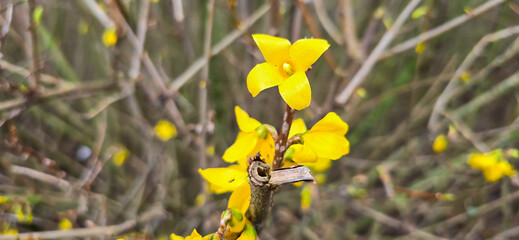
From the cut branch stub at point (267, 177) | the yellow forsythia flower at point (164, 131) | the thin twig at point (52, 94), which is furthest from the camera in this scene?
the yellow forsythia flower at point (164, 131)

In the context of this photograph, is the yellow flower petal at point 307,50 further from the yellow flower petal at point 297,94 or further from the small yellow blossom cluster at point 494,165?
the small yellow blossom cluster at point 494,165

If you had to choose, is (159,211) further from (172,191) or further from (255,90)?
(255,90)

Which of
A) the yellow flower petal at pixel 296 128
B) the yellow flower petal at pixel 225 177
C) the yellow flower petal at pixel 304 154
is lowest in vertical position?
the yellow flower petal at pixel 225 177

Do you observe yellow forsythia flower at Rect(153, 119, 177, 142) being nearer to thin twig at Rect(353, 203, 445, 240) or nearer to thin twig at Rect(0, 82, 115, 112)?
thin twig at Rect(0, 82, 115, 112)

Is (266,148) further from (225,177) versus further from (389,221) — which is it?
(389,221)

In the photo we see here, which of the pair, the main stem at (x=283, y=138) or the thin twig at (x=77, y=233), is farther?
the thin twig at (x=77, y=233)

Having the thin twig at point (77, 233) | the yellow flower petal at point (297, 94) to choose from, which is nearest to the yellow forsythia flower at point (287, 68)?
the yellow flower petal at point (297, 94)

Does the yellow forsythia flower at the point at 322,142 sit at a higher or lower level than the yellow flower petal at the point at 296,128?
lower

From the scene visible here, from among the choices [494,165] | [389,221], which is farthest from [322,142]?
[389,221]
